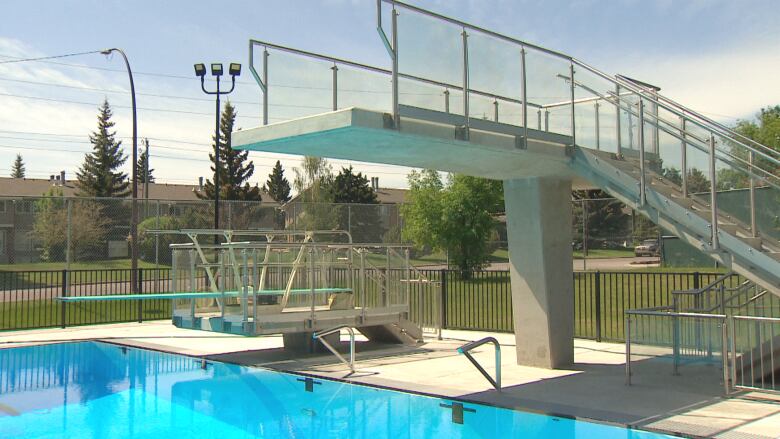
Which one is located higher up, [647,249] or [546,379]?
[647,249]

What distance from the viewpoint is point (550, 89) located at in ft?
42.0

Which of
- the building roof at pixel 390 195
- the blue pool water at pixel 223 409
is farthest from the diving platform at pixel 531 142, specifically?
the building roof at pixel 390 195

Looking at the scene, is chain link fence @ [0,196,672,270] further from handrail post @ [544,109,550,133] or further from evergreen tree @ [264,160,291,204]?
evergreen tree @ [264,160,291,204]

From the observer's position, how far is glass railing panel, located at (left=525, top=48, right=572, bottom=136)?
484 inches

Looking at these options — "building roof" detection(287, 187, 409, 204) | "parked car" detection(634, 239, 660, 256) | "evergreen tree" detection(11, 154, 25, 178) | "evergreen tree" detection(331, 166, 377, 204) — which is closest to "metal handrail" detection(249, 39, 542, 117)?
"parked car" detection(634, 239, 660, 256)

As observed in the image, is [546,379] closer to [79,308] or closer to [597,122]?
[597,122]

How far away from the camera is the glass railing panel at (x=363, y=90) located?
10125 millimetres

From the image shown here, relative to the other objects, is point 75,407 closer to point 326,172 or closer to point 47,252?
point 47,252

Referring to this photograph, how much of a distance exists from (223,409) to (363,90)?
5.38 meters

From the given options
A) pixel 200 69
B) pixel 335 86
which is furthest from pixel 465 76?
pixel 200 69

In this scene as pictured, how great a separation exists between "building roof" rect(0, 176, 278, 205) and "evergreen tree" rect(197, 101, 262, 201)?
2683 millimetres

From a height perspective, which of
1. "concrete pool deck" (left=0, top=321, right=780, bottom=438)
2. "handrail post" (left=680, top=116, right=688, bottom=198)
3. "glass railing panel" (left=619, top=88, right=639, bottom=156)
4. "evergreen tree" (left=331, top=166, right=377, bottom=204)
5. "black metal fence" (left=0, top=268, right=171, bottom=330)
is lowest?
"concrete pool deck" (left=0, top=321, right=780, bottom=438)

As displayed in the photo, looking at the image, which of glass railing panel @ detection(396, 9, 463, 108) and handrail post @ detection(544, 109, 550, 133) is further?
handrail post @ detection(544, 109, 550, 133)

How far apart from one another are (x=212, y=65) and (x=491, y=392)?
1606 cm
